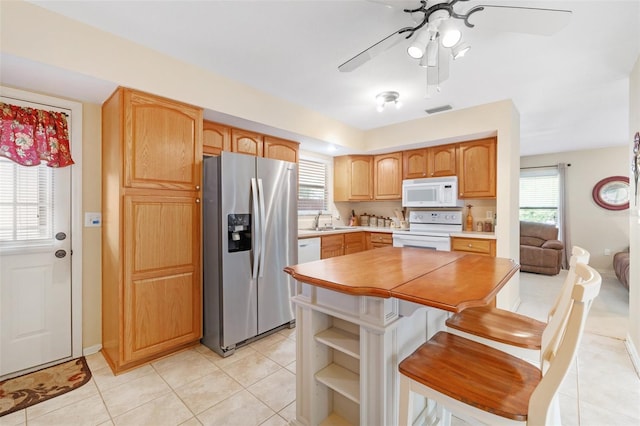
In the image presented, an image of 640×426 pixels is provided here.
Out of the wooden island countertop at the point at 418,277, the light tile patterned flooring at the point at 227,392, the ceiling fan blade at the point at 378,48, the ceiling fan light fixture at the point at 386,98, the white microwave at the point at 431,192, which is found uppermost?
the ceiling fan light fixture at the point at 386,98

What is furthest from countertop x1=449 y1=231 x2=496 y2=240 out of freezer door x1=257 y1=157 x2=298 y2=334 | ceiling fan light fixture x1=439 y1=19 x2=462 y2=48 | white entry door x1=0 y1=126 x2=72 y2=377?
white entry door x1=0 y1=126 x2=72 y2=377

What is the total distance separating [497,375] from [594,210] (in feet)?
21.1

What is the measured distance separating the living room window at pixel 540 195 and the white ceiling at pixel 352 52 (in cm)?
281

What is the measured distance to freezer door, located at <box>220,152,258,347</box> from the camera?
247 cm

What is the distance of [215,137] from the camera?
9.82 ft

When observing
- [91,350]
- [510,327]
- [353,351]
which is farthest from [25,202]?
[510,327]

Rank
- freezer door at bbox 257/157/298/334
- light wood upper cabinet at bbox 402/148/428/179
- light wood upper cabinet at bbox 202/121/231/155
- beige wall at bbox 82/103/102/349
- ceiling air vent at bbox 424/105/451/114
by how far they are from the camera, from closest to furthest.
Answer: beige wall at bbox 82/103/102/349 → freezer door at bbox 257/157/298/334 → light wood upper cabinet at bbox 202/121/231/155 → ceiling air vent at bbox 424/105/451/114 → light wood upper cabinet at bbox 402/148/428/179

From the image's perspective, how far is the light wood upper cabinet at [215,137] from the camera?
2.92m

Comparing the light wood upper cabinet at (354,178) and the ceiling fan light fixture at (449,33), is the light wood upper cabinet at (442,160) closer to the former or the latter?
the light wood upper cabinet at (354,178)

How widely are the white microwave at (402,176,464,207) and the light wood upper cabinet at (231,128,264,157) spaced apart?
2223 millimetres

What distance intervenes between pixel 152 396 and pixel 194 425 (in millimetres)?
473

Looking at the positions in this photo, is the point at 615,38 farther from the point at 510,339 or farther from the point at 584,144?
the point at 584,144

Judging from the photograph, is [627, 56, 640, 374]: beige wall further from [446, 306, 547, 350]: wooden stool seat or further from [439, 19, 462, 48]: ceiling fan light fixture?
[439, 19, 462, 48]: ceiling fan light fixture

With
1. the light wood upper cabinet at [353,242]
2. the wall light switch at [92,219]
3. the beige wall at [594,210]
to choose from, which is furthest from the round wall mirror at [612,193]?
the wall light switch at [92,219]
